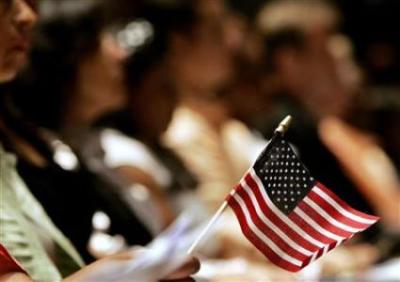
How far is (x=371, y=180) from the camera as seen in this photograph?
199 inches

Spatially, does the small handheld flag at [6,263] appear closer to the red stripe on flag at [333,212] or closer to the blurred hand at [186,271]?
the blurred hand at [186,271]

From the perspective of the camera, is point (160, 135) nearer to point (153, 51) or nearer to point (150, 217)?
point (153, 51)

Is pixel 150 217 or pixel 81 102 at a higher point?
pixel 81 102

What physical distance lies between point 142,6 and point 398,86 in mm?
1944

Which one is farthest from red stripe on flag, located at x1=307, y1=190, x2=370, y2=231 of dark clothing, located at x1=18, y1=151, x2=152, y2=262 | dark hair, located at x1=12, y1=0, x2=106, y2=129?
dark hair, located at x1=12, y1=0, x2=106, y2=129

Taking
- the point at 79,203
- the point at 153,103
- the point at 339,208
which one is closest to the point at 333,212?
the point at 339,208

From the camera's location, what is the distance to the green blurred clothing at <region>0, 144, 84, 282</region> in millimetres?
2344

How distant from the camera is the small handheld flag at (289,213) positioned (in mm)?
2203

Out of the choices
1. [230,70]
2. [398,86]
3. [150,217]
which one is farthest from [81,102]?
[398,86]

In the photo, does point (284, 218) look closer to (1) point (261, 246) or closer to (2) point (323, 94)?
(1) point (261, 246)

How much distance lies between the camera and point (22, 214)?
97.5 inches

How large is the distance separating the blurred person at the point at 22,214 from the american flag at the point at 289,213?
27 centimetres

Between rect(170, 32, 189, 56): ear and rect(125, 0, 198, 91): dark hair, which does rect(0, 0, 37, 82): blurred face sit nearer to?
rect(125, 0, 198, 91): dark hair

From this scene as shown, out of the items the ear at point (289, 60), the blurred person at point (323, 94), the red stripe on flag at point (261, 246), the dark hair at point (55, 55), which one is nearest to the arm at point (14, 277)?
the red stripe on flag at point (261, 246)
